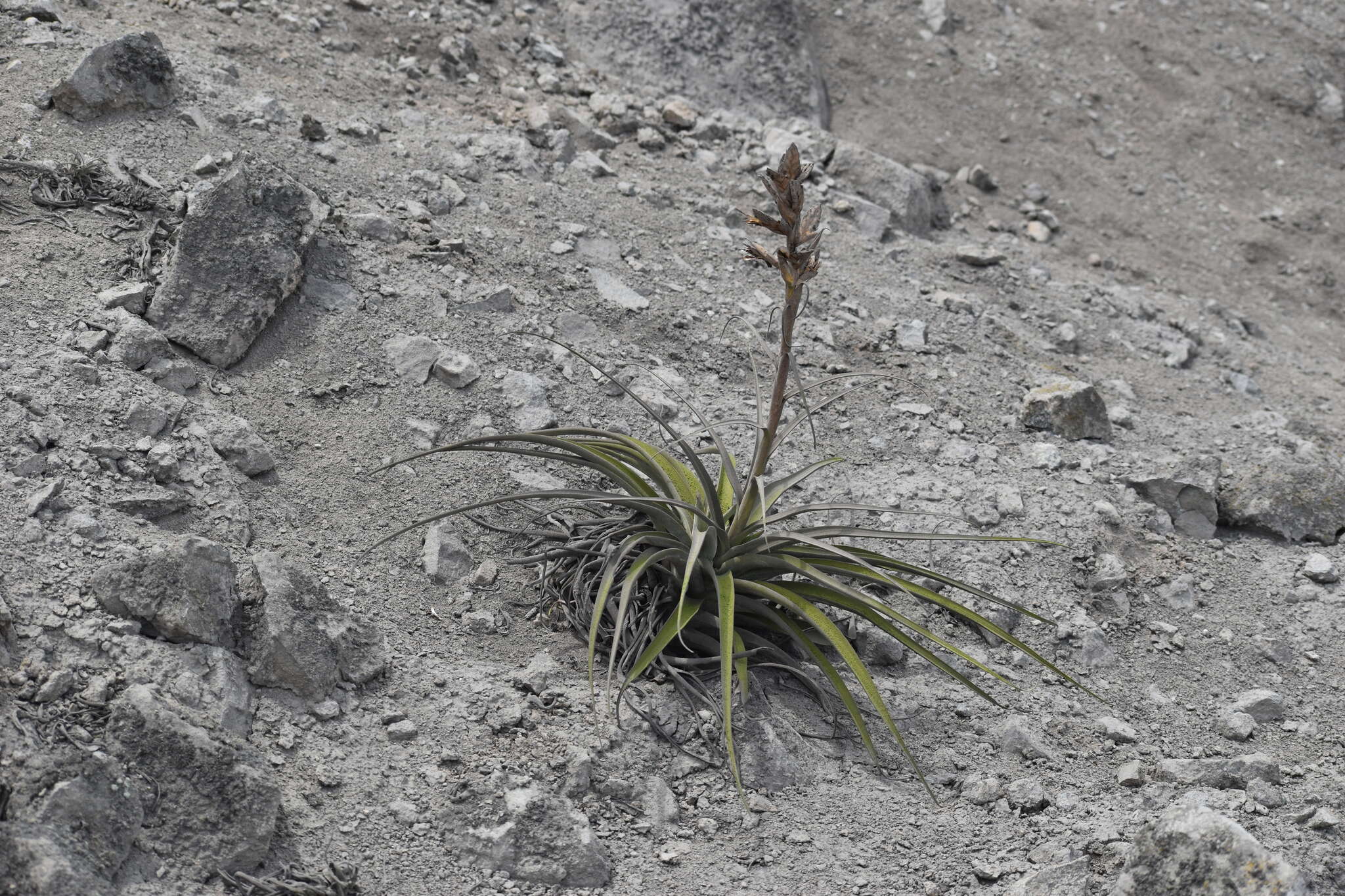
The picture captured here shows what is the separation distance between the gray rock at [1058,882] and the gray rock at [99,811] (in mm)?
1927

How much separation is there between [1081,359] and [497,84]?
3212 mm

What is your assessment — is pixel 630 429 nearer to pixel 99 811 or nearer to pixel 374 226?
pixel 374 226

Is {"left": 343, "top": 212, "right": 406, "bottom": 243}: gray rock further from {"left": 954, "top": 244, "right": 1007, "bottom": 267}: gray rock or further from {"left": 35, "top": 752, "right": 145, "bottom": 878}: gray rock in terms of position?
{"left": 954, "top": 244, "right": 1007, "bottom": 267}: gray rock

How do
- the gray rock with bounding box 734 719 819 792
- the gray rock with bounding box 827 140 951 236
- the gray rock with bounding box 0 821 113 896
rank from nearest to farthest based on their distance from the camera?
the gray rock with bounding box 0 821 113 896, the gray rock with bounding box 734 719 819 792, the gray rock with bounding box 827 140 951 236

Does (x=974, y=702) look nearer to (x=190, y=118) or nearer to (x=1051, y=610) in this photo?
(x=1051, y=610)

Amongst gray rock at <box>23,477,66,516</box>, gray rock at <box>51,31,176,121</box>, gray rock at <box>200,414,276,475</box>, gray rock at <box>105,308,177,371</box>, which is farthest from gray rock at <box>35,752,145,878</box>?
gray rock at <box>51,31,176,121</box>

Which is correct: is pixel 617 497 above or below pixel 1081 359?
above

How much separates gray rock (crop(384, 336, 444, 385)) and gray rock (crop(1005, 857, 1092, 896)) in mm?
2449

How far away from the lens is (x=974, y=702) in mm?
3342

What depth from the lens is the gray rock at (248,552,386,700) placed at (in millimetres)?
2729

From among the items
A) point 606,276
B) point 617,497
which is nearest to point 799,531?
point 617,497

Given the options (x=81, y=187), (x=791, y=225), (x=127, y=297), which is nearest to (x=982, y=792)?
(x=791, y=225)

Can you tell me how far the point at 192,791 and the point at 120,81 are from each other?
3.11m

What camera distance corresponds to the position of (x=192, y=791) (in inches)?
92.4
